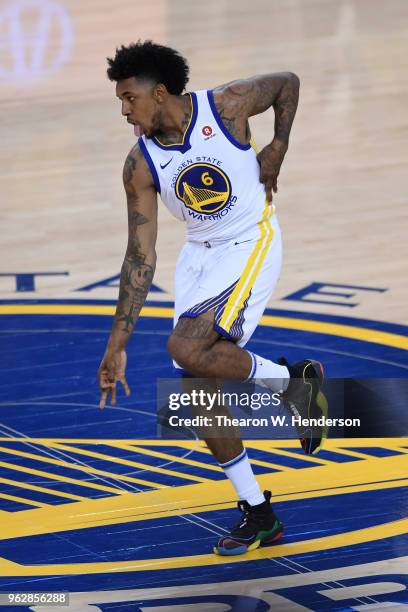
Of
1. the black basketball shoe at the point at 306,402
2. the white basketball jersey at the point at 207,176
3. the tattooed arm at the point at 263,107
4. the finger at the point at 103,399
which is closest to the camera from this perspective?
the finger at the point at 103,399

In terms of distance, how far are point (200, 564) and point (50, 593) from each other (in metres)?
0.58

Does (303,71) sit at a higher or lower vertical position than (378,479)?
higher

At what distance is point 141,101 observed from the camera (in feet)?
16.8

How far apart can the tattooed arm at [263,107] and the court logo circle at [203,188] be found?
19 centimetres

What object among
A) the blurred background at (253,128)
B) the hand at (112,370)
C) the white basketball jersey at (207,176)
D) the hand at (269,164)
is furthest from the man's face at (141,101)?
the blurred background at (253,128)

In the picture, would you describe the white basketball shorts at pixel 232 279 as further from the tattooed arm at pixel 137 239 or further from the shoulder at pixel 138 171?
the shoulder at pixel 138 171

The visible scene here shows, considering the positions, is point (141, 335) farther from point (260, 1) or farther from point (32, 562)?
point (260, 1)

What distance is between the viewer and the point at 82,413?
6598 mm

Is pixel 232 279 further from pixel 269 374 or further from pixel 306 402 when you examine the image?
pixel 306 402

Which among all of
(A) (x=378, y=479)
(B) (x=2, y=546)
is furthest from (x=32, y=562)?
(A) (x=378, y=479)

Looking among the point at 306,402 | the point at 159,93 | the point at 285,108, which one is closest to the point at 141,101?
the point at 159,93

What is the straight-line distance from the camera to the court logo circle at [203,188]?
518cm

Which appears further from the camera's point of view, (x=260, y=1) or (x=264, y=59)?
(x=260, y=1)

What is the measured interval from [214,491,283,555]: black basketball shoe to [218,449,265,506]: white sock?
2 centimetres
